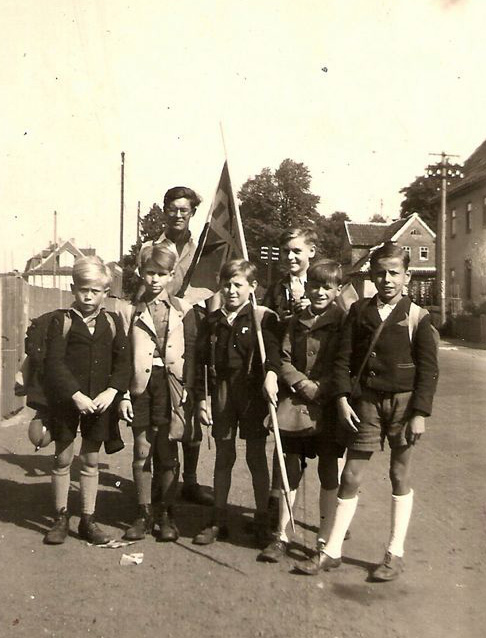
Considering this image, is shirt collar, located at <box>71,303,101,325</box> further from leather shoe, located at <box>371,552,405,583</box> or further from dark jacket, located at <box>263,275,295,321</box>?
leather shoe, located at <box>371,552,405,583</box>

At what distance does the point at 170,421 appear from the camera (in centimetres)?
463

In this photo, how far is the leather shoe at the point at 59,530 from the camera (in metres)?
4.44

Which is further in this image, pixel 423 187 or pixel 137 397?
pixel 423 187

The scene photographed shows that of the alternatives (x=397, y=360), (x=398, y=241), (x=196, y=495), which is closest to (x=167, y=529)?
(x=196, y=495)

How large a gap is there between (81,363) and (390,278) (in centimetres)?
195

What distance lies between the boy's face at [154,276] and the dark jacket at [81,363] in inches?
15.3

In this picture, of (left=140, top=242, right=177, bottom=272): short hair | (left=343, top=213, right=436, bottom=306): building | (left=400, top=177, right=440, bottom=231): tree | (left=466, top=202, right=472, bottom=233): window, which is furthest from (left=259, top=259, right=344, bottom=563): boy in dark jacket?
(left=400, top=177, right=440, bottom=231): tree

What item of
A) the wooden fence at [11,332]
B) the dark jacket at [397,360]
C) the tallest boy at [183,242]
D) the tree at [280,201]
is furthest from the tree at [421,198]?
the dark jacket at [397,360]

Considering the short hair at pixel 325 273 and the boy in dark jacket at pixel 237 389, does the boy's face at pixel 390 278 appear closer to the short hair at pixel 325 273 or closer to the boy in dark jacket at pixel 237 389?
the short hair at pixel 325 273

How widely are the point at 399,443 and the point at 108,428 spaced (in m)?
1.82

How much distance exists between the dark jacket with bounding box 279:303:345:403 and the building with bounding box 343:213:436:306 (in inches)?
1864

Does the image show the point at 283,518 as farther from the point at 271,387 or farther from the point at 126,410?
the point at 126,410

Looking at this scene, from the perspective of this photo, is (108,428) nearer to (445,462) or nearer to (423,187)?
(445,462)

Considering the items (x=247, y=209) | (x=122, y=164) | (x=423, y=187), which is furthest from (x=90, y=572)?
(x=423, y=187)
